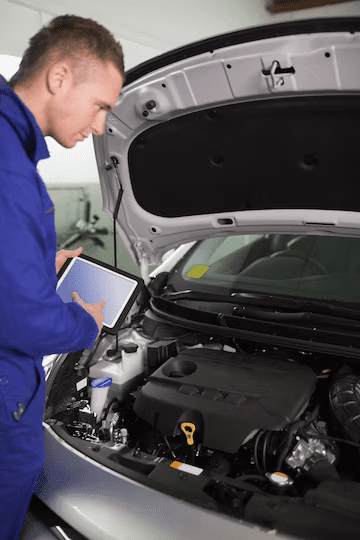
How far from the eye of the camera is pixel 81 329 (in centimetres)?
115

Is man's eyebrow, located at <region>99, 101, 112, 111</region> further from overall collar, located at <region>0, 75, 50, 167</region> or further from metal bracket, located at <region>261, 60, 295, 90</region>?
metal bracket, located at <region>261, 60, 295, 90</region>

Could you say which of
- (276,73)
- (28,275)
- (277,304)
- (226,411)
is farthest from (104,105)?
(277,304)

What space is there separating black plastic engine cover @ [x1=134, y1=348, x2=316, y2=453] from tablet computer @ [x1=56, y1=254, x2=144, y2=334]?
283 mm

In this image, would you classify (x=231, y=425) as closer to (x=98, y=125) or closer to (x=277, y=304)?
(x=277, y=304)

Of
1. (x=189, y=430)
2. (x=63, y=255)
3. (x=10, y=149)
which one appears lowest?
(x=189, y=430)

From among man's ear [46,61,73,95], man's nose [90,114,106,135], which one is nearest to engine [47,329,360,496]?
man's nose [90,114,106,135]

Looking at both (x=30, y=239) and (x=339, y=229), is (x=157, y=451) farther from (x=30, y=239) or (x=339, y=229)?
(x=339, y=229)

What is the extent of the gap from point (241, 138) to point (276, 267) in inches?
25.8

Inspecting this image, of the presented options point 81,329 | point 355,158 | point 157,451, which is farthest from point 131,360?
point 355,158

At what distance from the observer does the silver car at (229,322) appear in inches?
46.3

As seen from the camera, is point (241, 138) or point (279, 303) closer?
point (241, 138)

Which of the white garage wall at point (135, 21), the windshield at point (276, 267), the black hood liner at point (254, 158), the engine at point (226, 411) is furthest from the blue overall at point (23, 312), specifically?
the white garage wall at point (135, 21)

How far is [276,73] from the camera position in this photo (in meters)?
1.44

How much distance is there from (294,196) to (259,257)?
0.54 m
